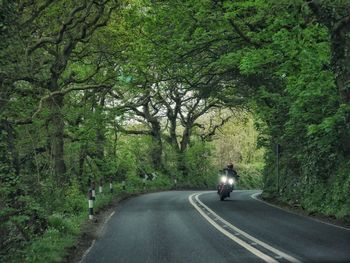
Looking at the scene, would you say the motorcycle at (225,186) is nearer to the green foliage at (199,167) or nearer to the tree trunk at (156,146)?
→ the tree trunk at (156,146)

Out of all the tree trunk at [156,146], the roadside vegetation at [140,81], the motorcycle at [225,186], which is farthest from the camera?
the tree trunk at [156,146]

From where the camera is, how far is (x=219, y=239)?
11062 millimetres

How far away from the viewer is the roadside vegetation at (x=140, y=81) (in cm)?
1141

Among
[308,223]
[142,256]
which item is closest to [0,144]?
[142,256]

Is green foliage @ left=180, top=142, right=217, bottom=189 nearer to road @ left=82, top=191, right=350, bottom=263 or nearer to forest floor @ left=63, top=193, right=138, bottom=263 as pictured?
forest floor @ left=63, top=193, right=138, bottom=263

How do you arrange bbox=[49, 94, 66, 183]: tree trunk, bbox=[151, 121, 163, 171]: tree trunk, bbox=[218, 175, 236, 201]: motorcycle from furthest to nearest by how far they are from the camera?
bbox=[151, 121, 163, 171]: tree trunk → bbox=[218, 175, 236, 201]: motorcycle → bbox=[49, 94, 66, 183]: tree trunk

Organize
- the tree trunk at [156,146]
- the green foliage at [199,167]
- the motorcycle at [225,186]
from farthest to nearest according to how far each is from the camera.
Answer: the green foliage at [199,167] < the tree trunk at [156,146] < the motorcycle at [225,186]

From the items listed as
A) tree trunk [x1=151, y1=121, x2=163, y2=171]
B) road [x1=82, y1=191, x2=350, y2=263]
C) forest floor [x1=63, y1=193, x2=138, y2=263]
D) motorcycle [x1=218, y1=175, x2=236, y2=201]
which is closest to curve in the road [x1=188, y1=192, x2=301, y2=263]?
road [x1=82, y1=191, x2=350, y2=263]

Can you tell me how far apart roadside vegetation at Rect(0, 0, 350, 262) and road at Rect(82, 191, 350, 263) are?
121cm

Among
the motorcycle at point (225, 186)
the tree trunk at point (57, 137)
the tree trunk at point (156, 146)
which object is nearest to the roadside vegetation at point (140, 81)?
the tree trunk at point (57, 137)

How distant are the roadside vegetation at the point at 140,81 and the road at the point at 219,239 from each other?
3.97ft

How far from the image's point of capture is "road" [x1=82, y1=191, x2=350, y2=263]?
29.3 ft

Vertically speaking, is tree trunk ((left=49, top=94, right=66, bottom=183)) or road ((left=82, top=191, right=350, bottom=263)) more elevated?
tree trunk ((left=49, top=94, right=66, bottom=183))

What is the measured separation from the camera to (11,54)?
33.3ft
